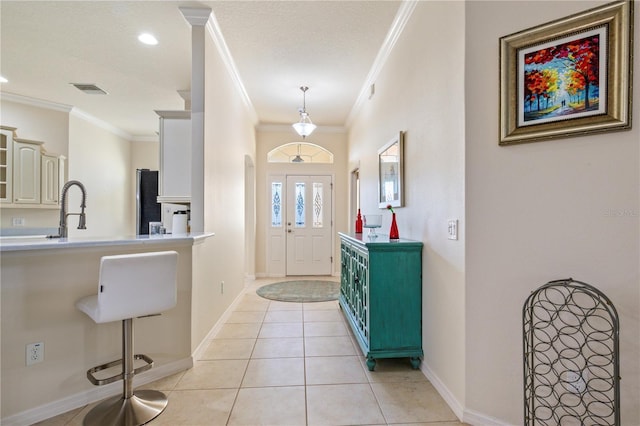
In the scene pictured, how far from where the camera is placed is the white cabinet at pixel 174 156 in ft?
9.31

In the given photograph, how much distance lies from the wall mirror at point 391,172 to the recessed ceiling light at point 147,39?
8.26 ft

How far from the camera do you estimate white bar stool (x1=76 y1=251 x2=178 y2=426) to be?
161 centimetres

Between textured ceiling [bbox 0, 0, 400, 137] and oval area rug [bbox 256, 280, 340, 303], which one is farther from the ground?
textured ceiling [bbox 0, 0, 400, 137]

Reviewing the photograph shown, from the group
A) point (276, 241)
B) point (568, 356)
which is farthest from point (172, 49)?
point (568, 356)

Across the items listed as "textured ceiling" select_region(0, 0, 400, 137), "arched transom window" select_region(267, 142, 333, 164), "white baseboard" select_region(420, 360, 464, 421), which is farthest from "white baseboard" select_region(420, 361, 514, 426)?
"arched transom window" select_region(267, 142, 333, 164)

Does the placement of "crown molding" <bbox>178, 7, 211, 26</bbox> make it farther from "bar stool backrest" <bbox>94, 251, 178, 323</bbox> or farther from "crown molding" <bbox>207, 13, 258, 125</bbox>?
"bar stool backrest" <bbox>94, 251, 178, 323</bbox>

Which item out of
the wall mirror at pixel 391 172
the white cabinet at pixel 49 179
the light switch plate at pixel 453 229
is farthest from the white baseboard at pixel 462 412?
the white cabinet at pixel 49 179

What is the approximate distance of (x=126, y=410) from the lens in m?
1.74

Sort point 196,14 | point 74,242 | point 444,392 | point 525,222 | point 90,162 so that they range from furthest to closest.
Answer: point 90,162, point 196,14, point 444,392, point 74,242, point 525,222

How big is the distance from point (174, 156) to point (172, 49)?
3.96 feet

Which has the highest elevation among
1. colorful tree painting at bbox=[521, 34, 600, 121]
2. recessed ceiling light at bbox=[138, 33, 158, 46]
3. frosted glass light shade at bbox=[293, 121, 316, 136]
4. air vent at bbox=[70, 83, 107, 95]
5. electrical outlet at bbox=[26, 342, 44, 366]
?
air vent at bbox=[70, 83, 107, 95]

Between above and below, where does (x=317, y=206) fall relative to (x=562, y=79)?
below

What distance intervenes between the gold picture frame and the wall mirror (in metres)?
1.13

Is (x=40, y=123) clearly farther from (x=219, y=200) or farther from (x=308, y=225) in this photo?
(x=308, y=225)
